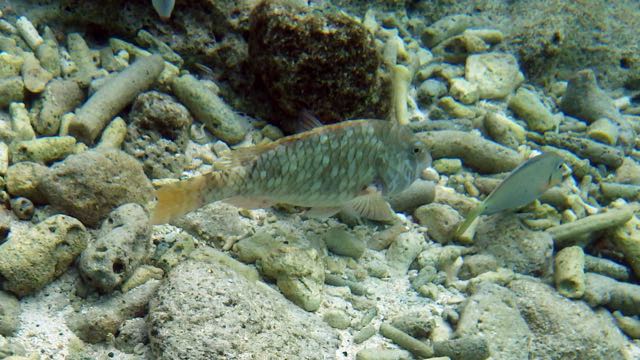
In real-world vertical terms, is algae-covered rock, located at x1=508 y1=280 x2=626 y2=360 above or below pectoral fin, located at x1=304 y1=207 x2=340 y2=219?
below

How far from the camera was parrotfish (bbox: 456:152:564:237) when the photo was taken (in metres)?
4.29

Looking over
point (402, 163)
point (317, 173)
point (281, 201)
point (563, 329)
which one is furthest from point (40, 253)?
point (563, 329)

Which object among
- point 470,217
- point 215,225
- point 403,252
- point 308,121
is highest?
point 308,121

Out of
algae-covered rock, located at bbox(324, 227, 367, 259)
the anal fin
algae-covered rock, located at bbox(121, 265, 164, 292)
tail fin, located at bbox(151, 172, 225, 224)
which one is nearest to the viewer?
tail fin, located at bbox(151, 172, 225, 224)

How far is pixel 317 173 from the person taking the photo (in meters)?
3.53

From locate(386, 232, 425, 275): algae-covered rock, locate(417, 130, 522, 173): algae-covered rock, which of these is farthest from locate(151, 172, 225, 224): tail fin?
locate(417, 130, 522, 173): algae-covered rock

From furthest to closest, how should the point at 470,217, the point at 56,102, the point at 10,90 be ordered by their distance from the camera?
the point at 470,217, the point at 56,102, the point at 10,90

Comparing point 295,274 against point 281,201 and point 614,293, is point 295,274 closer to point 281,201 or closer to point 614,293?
point 281,201

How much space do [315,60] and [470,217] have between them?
1902 millimetres

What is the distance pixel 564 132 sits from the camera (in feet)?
21.1

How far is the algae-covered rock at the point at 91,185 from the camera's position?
3.40 meters

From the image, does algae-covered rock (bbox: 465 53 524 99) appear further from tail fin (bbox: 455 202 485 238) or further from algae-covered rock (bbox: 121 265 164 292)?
algae-covered rock (bbox: 121 265 164 292)

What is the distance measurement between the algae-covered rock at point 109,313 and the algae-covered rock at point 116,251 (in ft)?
0.32

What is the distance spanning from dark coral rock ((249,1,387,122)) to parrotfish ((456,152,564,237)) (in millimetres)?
1417
